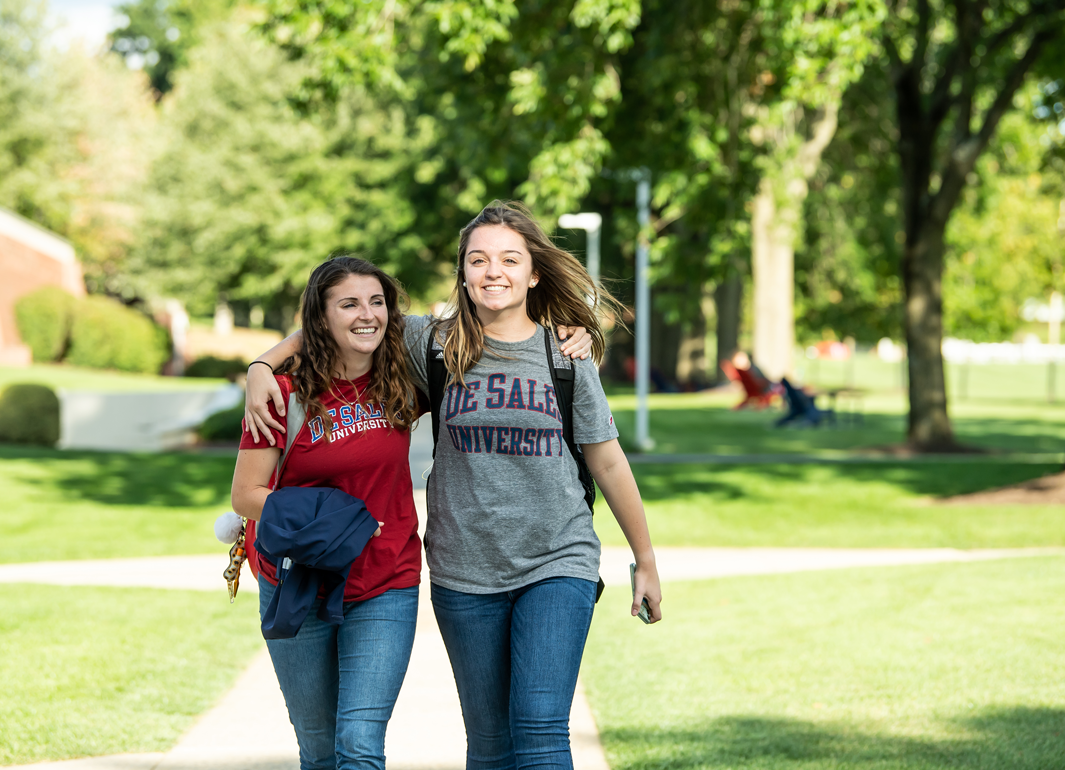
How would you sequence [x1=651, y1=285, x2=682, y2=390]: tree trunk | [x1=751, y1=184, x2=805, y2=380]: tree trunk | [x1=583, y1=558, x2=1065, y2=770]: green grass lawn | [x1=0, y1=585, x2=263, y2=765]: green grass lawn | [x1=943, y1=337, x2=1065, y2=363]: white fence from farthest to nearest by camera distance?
[x1=943, y1=337, x2=1065, y2=363]: white fence → [x1=651, y1=285, x2=682, y2=390]: tree trunk → [x1=751, y1=184, x2=805, y2=380]: tree trunk → [x1=0, y1=585, x2=263, y2=765]: green grass lawn → [x1=583, y1=558, x2=1065, y2=770]: green grass lawn

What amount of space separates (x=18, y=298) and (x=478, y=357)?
1252 inches

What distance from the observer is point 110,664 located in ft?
19.0

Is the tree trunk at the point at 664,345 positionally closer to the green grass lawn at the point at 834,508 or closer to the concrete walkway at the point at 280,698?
the green grass lawn at the point at 834,508

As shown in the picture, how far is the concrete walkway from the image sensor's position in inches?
175

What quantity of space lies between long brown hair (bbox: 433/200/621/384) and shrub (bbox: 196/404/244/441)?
51.6 feet

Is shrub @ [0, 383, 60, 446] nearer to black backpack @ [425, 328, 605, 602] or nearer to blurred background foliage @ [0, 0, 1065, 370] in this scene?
blurred background foliage @ [0, 0, 1065, 370]

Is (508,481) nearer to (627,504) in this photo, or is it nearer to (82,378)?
(627,504)

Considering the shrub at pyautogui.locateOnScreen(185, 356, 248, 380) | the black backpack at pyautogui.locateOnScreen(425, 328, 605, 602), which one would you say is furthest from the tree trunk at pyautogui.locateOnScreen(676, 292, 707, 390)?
the black backpack at pyautogui.locateOnScreen(425, 328, 605, 602)

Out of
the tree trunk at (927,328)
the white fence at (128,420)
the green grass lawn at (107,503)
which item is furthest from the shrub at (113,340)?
the tree trunk at (927,328)

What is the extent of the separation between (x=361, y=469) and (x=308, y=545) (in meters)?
0.28

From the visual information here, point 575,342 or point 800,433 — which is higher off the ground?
point 575,342

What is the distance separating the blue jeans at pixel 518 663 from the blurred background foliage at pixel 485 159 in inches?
337

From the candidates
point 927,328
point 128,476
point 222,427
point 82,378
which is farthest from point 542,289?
point 82,378

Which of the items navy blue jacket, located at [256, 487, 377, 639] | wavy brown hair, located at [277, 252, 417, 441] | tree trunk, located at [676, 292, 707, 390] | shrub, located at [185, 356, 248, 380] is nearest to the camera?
navy blue jacket, located at [256, 487, 377, 639]
